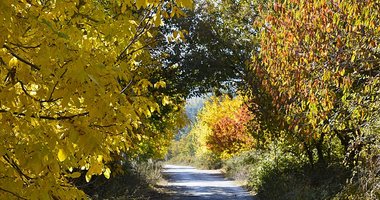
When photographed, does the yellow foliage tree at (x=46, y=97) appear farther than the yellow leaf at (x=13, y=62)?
No

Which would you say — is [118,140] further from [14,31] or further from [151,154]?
[151,154]

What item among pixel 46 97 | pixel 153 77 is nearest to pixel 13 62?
pixel 46 97

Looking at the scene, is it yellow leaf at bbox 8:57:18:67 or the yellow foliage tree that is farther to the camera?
yellow leaf at bbox 8:57:18:67

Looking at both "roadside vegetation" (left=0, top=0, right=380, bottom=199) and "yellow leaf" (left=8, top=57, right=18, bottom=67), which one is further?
"yellow leaf" (left=8, top=57, right=18, bottom=67)

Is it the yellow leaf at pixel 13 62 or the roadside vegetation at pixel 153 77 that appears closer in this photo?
the roadside vegetation at pixel 153 77

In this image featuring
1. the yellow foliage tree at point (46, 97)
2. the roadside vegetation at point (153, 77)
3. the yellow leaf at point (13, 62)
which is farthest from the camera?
the yellow leaf at point (13, 62)

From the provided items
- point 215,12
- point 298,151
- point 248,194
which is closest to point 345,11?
point 215,12

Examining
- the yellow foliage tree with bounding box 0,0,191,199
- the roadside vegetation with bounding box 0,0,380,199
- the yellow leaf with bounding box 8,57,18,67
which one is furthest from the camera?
the yellow leaf with bounding box 8,57,18,67

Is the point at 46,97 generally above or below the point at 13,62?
below

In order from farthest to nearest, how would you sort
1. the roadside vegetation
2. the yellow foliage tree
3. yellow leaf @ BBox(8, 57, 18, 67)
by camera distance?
yellow leaf @ BBox(8, 57, 18, 67)
the roadside vegetation
the yellow foliage tree

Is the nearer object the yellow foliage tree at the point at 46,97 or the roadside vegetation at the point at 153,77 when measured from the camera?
the yellow foliage tree at the point at 46,97

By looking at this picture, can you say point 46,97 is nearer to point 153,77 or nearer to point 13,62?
point 13,62

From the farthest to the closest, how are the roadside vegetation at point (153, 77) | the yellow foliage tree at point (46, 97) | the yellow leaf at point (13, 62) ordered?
the yellow leaf at point (13, 62) → the roadside vegetation at point (153, 77) → the yellow foliage tree at point (46, 97)

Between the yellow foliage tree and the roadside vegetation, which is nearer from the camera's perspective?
the yellow foliage tree
